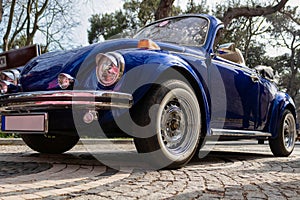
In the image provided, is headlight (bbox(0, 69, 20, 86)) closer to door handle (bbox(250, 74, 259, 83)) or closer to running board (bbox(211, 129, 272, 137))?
running board (bbox(211, 129, 272, 137))

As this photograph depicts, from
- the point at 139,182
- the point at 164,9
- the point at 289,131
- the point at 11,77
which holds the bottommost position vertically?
the point at 139,182

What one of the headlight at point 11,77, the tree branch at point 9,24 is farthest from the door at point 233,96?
the tree branch at point 9,24

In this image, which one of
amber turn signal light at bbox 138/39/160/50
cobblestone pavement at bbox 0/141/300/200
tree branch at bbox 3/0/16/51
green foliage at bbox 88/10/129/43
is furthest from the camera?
green foliage at bbox 88/10/129/43

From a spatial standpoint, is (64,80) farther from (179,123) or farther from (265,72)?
(265,72)

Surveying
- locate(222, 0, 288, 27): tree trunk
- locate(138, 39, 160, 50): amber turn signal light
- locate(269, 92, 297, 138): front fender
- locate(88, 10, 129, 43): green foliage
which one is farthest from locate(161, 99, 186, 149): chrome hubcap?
locate(88, 10, 129, 43): green foliage

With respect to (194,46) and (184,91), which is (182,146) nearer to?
(184,91)

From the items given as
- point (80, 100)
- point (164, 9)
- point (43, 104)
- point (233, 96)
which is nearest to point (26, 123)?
point (43, 104)

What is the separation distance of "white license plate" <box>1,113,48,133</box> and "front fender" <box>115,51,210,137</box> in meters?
0.72

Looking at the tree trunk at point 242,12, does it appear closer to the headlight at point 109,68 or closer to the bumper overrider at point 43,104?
the headlight at point 109,68

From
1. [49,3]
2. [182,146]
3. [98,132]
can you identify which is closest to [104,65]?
[98,132]

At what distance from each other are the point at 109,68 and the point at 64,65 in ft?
1.75

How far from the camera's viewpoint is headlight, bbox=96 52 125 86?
3.23 m

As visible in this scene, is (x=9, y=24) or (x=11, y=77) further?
(x=9, y=24)

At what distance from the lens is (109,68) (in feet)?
10.7
